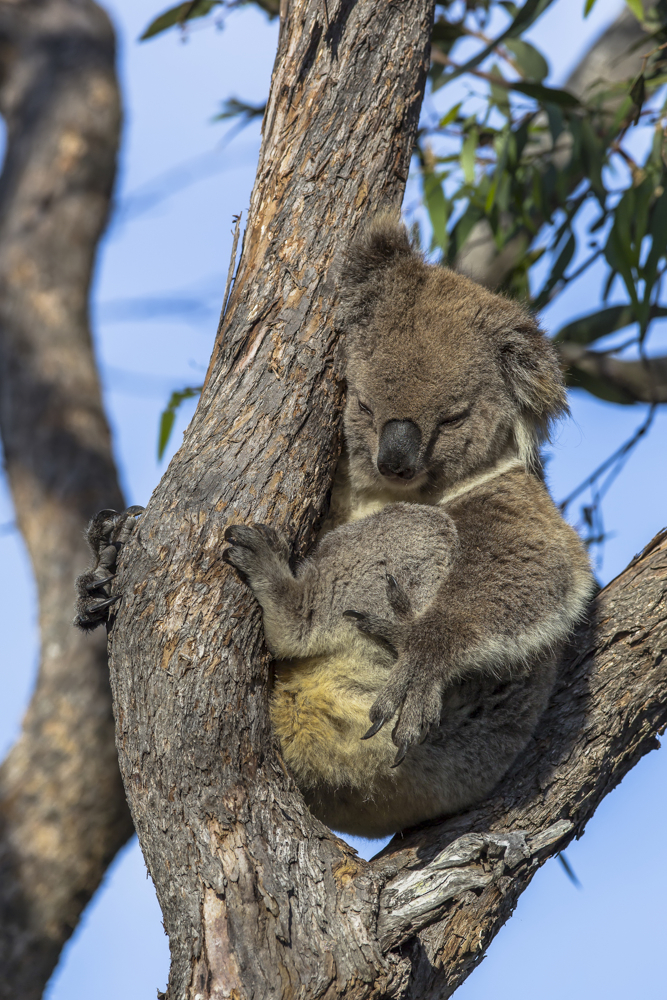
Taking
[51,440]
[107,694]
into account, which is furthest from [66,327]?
[107,694]

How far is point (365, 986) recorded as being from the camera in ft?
5.38

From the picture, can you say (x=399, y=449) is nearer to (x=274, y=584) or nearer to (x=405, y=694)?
(x=274, y=584)

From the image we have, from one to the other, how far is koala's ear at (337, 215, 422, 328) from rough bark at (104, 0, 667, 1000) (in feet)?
0.16

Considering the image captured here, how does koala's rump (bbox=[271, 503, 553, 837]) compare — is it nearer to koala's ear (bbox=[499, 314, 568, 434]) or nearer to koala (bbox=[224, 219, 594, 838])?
koala (bbox=[224, 219, 594, 838])

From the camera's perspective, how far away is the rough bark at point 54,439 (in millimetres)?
4078

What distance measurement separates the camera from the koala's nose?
2000 millimetres

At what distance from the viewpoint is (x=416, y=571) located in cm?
195

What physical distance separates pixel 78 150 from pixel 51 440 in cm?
199

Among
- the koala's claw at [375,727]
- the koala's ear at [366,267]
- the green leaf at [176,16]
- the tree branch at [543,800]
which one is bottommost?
the tree branch at [543,800]

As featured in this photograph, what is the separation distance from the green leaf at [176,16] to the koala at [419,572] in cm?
215

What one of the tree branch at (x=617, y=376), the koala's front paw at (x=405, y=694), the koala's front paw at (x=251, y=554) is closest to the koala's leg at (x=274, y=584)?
the koala's front paw at (x=251, y=554)

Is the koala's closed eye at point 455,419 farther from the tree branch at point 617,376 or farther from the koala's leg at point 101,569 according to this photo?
the tree branch at point 617,376

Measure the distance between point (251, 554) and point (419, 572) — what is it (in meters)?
0.38

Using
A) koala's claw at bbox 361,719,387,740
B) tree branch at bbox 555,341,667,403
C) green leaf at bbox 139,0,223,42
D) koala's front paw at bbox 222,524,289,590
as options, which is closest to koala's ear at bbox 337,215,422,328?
koala's front paw at bbox 222,524,289,590
